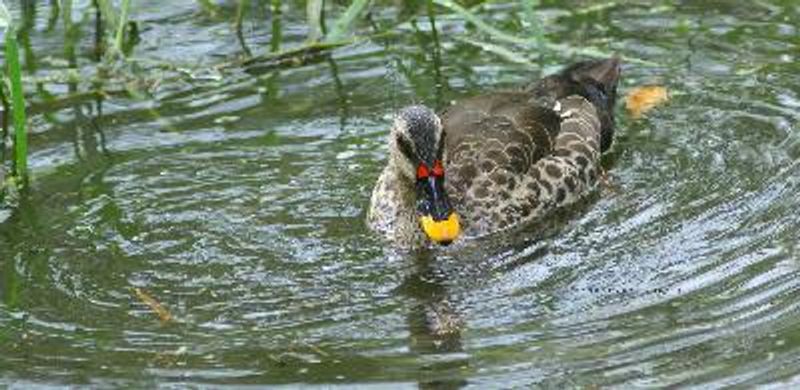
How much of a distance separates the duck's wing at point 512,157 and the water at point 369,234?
0.17 metres

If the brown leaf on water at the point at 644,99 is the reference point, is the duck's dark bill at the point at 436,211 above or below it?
above

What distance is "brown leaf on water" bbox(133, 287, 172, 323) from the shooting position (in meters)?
8.97

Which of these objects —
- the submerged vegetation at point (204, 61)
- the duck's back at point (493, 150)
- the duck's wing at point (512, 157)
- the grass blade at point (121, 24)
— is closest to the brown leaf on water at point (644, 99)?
the submerged vegetation at point (204, 61)

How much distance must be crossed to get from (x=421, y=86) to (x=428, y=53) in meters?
0.55

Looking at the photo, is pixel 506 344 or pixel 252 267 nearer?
pixel 506 344

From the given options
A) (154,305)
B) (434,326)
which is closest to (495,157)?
(434,326)

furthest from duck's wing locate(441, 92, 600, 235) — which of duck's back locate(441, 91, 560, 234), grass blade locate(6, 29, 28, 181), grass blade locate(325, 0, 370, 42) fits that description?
grass blade locate(6, 29, 28, 181)

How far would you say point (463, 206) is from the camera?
1038 centimetres

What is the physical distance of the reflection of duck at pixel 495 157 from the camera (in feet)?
32.5

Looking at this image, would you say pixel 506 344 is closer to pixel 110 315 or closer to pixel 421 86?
pixel 110 315

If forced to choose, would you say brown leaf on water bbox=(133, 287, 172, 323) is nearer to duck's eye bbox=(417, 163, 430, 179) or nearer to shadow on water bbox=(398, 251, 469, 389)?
shadow on water bbox=(398, 251, 469, 389)

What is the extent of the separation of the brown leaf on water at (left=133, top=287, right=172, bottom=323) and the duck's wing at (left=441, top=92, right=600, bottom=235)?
72.5 inches

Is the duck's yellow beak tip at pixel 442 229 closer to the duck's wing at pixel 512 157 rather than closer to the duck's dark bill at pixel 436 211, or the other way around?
the duck's dark bill at pixel 436 211

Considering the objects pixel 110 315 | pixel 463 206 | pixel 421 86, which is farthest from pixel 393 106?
pixel 110 315
